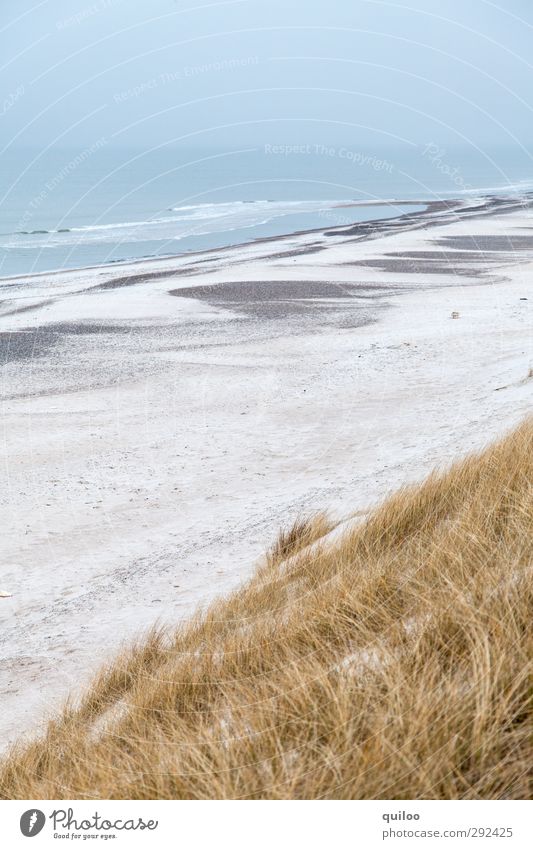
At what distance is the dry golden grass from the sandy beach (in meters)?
1.10

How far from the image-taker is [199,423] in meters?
12.8

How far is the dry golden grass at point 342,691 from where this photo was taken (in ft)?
8.89

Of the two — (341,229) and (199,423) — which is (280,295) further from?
(341,229)

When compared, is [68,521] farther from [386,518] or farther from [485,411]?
[485,411]

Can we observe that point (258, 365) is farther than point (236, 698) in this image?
Yes

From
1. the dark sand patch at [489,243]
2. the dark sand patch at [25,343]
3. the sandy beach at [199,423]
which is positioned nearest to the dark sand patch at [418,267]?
the sandy beach at [199,423]

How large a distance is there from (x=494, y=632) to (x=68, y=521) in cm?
702


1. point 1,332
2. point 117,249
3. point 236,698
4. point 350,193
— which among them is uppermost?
point 350,193

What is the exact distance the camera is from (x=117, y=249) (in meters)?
43.6

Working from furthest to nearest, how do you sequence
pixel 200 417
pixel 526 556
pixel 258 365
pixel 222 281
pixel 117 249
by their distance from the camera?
pixel 117 249 → pixel 222 281 → pixel 258 365 → pixel 200 417 → pixel 526 556

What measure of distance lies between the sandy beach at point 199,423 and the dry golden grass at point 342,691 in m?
1.10

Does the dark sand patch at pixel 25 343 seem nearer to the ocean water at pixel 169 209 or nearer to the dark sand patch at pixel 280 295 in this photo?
the dark sand patch at pixel 280 295

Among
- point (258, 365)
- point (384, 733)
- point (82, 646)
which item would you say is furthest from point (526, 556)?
point (258, 365)

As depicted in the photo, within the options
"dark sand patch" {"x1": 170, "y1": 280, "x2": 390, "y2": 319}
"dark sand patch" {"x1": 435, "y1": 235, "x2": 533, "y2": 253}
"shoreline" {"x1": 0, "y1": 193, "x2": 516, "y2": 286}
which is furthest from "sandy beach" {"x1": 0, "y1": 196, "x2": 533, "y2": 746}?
"shoreline" {"x1": 0, "y1": 193, "x2": 516, "y2": 286}
